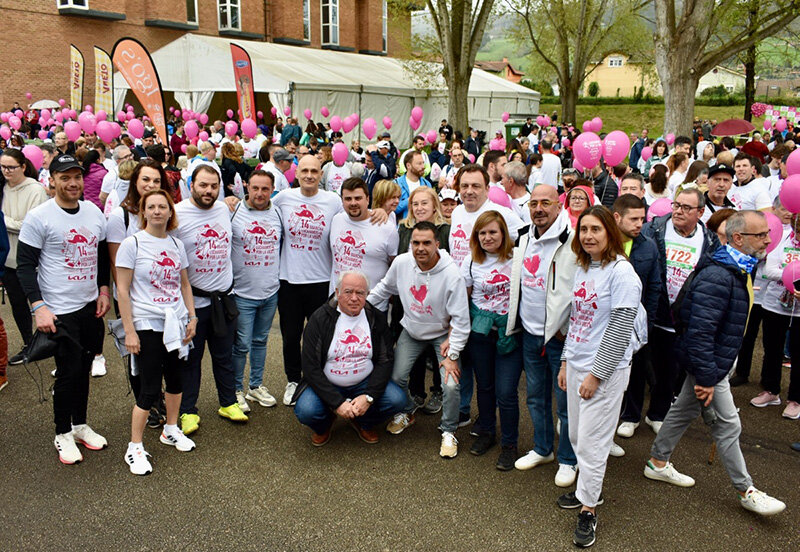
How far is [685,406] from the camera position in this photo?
3.75 m

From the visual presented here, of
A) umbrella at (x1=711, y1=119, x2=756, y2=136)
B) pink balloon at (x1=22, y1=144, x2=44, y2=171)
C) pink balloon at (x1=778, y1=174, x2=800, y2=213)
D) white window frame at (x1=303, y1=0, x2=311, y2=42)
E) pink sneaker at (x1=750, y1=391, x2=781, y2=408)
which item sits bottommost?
pink sneaker at (x1=750, y1=391, x2=781, y2=408)

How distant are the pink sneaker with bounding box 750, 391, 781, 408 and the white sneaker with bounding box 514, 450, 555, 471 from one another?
2.12 meters

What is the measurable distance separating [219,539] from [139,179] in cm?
241

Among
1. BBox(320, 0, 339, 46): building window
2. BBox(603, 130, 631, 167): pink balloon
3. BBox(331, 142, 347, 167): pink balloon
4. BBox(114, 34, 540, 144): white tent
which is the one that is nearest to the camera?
BBox(603, 130, 631, 167): pink balloon

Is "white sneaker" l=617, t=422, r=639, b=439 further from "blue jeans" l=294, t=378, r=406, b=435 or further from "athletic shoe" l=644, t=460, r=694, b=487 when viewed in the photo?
"blue jeans" l=294, t=378, r=406, b=435

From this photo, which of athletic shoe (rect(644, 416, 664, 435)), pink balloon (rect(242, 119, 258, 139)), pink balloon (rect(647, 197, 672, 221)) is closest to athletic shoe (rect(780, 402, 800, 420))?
athletic shoe (rect(644, 416, 664, 435))

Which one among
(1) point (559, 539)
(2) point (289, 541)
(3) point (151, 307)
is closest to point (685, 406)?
(1) point (559, 539)

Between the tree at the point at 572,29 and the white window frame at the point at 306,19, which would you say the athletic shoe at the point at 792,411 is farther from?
the white window frame at the point at 306,19

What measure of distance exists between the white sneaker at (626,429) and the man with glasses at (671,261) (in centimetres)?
2

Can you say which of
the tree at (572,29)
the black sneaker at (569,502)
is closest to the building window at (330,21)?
the tree at (572,29)

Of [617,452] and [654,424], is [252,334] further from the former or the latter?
[654,424]

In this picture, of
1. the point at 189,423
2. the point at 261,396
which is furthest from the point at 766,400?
the point at 189,423

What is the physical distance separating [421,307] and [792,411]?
3131 millimetres

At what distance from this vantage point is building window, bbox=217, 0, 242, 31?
32469mm
